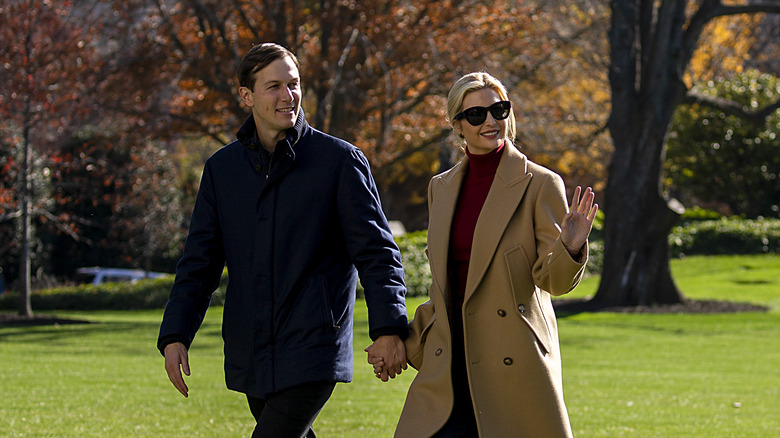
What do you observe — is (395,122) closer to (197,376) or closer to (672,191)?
(197,376)

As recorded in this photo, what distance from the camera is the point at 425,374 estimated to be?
428 centimetres

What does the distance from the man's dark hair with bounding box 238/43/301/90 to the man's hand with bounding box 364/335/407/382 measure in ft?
3.58

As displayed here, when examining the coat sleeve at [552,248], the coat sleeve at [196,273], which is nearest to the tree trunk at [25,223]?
the coat sleeve at [196,273]

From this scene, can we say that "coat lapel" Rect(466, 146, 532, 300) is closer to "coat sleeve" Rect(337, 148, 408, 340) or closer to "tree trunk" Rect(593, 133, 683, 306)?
"coat sleeve" Rect(337, 148, 408, 340)

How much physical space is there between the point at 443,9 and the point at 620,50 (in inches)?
131

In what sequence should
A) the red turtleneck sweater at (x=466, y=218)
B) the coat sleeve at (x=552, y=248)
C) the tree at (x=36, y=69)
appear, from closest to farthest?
the coat sleeve at (x=552, y=248) < the red turtleneck sweater at (x=466, y=218) < the tree at (x=36, y=69)

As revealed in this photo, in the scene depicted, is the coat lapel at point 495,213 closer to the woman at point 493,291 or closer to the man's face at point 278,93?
the woman at point 493,291

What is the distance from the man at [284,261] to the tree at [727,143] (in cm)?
2806

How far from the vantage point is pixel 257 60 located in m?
4.23

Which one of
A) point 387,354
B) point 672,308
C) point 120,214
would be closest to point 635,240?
point 672,308

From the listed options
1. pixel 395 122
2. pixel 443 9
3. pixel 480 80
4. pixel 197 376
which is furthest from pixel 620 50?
pixel 480 80

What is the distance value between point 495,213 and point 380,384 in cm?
747

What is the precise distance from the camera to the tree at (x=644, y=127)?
19.9 m

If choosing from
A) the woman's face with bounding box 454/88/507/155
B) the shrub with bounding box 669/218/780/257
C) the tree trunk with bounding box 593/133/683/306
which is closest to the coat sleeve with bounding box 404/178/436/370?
the woman's face with bounding box 454/88/507/155
